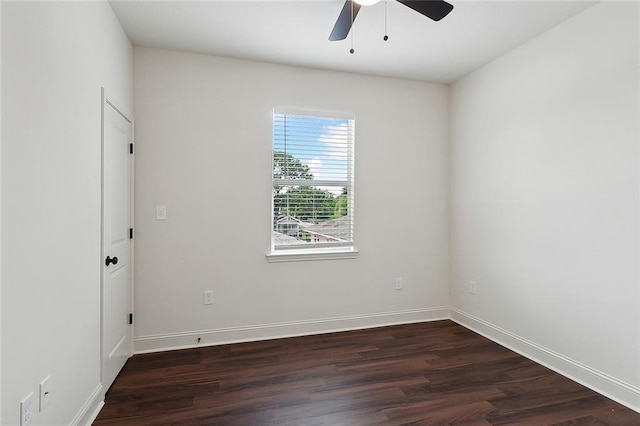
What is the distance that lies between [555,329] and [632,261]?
79cm

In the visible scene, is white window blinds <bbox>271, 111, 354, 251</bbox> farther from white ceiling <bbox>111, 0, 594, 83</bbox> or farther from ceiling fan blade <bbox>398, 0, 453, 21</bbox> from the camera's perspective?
ceiling fan blade <bbox>398, 0, 453, 21</bbox>

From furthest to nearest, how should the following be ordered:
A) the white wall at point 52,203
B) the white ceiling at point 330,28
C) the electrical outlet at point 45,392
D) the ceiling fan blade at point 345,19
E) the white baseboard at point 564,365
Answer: the white ceiling at point 330,28 → the white baseboard at point 564,365 → the ceiling fan blade at point 345,19 → the electrical outlet at point 45,392 → the white wall at point 52,203

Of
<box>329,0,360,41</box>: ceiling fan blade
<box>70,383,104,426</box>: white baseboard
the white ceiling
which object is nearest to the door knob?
<box>70,383,104,426</box>: white baseboard

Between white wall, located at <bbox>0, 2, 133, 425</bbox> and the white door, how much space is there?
11cm

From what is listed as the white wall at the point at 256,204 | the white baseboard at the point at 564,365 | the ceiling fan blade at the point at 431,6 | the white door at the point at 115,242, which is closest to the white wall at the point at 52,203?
the white door at the point at 115,242

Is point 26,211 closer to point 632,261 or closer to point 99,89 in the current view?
point 99,89

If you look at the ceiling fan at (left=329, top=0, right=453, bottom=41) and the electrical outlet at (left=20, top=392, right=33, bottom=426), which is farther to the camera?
the ceiling fan at (left=329, top=0, right=453, bottom=41)

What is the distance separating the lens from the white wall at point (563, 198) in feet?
6.80

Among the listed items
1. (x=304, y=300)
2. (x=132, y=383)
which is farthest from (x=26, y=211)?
(x=304, y=300)

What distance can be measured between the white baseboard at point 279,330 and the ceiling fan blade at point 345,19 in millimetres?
2583

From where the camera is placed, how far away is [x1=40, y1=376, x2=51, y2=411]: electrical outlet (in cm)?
140

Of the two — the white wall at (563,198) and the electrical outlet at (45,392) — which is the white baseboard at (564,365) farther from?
the electrical outlet at (45,392)

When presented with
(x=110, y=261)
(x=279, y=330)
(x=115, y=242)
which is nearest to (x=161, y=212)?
(x=115, y=242)

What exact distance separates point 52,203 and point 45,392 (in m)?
0.87
